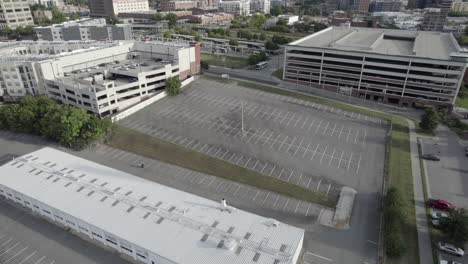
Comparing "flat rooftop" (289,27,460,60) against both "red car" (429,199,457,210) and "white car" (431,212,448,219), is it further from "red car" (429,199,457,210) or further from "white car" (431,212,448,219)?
"white car" (431,212,448,219)

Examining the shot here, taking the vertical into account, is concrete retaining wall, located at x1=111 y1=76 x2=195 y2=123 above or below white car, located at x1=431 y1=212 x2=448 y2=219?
above

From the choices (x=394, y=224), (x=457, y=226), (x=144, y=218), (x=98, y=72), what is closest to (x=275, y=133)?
(x=394, y=224)

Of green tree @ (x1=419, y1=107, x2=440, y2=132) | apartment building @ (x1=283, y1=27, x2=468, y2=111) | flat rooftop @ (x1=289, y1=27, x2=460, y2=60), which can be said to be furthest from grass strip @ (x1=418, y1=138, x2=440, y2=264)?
flat rooftop @ (x1=289, y1=27, x2=460, y2=60)

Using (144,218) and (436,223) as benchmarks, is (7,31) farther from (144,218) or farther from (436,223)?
(436,223)

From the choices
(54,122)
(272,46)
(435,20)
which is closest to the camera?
(54,122)

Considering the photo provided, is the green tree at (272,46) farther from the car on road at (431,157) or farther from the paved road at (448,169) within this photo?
the car on road at (431,157)

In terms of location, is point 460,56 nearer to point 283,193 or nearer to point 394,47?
point 394,47

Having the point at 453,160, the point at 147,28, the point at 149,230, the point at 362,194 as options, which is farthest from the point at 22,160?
the point at 147,28
